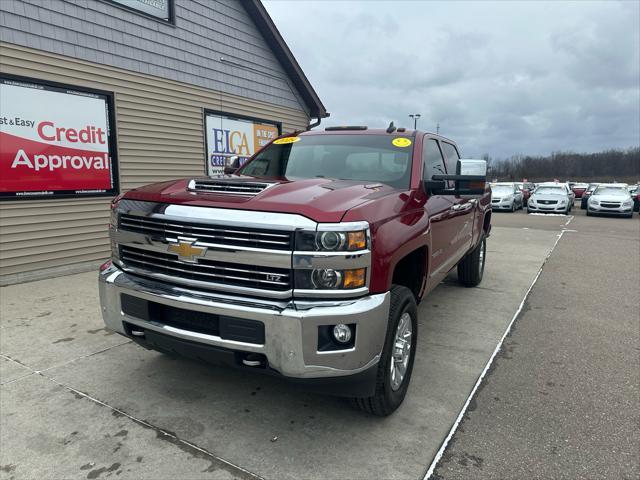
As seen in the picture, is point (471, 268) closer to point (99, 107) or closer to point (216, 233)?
point (216, 233)

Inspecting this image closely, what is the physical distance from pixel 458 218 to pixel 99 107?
18.9ft

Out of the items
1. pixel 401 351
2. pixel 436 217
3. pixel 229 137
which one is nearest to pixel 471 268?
pixel 436 217

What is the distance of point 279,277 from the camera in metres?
2.36

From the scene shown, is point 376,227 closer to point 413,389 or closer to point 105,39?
point 413,389

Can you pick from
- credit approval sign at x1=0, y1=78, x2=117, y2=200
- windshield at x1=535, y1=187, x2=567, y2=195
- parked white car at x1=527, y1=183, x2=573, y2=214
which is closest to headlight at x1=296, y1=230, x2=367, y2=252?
credit approval sign at x1=0, y1=78, x2=117, y2=200

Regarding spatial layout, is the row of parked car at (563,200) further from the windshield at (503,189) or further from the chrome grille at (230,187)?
the chrome grille at (230,187)

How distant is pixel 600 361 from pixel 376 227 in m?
2.71

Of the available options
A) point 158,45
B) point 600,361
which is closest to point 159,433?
point 600,361

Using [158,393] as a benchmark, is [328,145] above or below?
above

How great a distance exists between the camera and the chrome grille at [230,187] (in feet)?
8.86

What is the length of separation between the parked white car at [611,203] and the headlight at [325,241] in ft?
67.1

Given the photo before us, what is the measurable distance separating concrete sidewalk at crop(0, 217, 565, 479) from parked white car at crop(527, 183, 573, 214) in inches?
719

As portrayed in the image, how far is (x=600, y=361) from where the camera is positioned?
3824 millimetres

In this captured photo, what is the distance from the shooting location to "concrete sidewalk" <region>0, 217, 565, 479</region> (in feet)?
7.87
